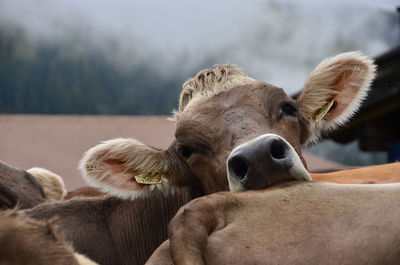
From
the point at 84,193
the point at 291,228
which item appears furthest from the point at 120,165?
the point at 291,228

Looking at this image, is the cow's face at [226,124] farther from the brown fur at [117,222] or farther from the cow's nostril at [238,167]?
the brown fur at [117,222]

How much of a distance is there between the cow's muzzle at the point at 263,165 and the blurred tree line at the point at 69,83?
1161 centimetres

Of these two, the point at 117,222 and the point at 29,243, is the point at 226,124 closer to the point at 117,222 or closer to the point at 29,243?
the point at 117,222

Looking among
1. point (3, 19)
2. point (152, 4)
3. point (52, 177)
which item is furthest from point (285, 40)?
point (52, 177)

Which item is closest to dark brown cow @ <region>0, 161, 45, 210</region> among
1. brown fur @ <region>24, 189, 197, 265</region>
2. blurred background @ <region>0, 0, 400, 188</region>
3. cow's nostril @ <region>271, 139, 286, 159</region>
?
brown fur @ <region>24, 189, 197, 265</region>

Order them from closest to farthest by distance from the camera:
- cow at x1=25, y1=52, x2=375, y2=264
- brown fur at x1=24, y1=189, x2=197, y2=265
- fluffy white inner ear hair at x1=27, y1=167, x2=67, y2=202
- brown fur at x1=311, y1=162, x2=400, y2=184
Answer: brown fur at x1=311, y1=162, x2=400, y2=184
cow at x1=25, y1=52, x2=375, y2=264
brown fur at x1=24, y1=189, x2=197, y2=265
fluffy white inner ear hair at x1=27, y1=167, x2=67, y2=202

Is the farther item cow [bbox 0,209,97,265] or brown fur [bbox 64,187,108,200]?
brown fur [bbox 64,187,108,200]

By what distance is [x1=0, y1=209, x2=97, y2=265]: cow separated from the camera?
1.36 metres

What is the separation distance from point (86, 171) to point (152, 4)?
1307cm

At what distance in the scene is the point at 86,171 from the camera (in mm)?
3582

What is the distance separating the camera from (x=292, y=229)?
5.75ft

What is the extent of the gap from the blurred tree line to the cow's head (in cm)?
1019

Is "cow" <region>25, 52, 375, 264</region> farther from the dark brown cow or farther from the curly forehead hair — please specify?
the dark brown cow

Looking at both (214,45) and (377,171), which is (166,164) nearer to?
(377,171)
